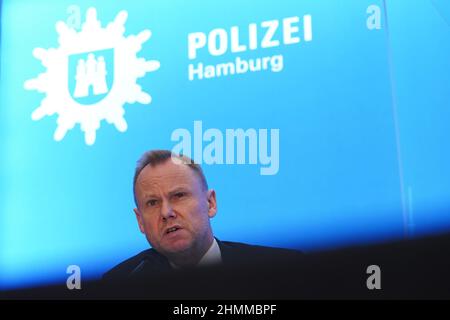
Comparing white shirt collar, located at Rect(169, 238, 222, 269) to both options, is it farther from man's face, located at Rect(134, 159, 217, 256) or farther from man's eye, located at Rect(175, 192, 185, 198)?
man's eye, located at Rect(175, 192, 185, 198)

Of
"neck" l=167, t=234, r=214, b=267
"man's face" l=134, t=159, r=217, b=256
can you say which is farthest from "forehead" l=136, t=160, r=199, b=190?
"neck" l=167, t=234, r=214, b=267

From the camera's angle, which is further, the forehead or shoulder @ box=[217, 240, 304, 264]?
the forehead

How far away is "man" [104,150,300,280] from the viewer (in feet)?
7.55

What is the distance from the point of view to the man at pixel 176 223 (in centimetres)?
230

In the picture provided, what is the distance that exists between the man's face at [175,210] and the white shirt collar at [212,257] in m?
0.02

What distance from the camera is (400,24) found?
2.29 metres

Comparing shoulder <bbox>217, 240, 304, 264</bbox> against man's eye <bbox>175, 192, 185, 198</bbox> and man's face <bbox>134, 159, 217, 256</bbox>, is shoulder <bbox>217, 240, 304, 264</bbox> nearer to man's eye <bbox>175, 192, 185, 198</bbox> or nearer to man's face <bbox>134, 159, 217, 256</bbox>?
man's face <bbox>134, 159, 217, 256</bbox>

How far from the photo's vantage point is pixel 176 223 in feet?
7.62

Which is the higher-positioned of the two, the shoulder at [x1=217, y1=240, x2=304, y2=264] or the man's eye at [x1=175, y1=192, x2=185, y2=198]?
the man's eye at [x1=175, y1=192, x2=185, y2=198]

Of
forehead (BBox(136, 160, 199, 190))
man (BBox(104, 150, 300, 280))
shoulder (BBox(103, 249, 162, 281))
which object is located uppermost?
forehead (BBox(136, 160, 199, 190))

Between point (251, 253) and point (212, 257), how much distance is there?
12cm

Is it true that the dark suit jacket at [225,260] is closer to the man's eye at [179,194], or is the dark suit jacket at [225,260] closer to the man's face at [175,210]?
the man's face at [175,210]
